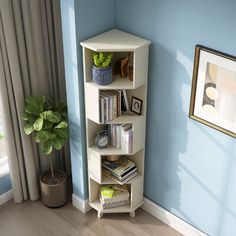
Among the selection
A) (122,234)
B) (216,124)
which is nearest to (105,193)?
(122,234)

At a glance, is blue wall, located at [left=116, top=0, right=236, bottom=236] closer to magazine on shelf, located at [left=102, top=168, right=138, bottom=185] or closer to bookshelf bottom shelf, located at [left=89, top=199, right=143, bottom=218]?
magazine on shelf, located at [left=102, top=168, right=138, bottom=185]

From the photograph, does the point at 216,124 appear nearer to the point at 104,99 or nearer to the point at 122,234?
the point at 104,99

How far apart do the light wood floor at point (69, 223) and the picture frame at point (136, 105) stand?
3.73 feet

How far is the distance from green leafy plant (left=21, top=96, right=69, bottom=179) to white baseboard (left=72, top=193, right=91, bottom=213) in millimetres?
688

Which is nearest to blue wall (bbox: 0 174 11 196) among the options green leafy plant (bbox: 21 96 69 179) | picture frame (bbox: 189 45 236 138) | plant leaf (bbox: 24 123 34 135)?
green leafy plant (bbox: 21 96 69 179)

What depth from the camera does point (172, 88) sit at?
151 inches

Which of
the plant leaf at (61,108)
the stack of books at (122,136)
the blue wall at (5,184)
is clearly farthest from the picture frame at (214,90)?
the blue wall at (5,184)

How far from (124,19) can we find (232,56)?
105 cm

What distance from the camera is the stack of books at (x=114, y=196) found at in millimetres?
4445

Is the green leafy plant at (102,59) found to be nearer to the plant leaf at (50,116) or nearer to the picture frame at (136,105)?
the picture frame at (136,105)

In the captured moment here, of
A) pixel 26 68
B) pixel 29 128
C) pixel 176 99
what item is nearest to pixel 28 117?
pixel 29 128

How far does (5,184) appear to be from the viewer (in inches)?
184

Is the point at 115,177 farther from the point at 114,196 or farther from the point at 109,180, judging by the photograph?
the point at 114,196

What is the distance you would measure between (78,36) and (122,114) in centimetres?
82
